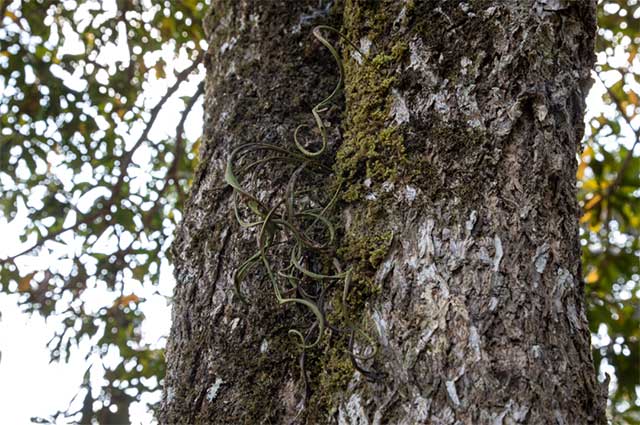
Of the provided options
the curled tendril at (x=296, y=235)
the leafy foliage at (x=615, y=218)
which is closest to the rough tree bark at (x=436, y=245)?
the curled tendril at (x=296, y=235)

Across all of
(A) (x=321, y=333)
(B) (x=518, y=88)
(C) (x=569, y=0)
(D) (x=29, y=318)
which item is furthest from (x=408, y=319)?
(D) (x=29, y=318)

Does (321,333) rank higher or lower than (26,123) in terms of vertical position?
lower

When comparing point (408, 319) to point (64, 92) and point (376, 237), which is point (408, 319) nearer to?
point (376, 237)

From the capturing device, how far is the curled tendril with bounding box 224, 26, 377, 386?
1.34 metres

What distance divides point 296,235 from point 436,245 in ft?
0.87

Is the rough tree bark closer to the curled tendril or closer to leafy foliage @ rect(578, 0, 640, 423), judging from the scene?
the curled tendril

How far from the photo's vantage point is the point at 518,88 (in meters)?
1.33

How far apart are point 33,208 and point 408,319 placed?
2791 millimetres

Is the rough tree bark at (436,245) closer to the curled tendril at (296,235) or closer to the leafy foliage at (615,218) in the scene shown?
the curled tendril at (296,235)

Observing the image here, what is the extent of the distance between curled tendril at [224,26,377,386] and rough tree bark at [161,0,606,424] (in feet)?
0.11

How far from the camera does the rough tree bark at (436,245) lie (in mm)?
1138

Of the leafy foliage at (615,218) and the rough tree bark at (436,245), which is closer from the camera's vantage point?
the rough tree bark at (436,245)

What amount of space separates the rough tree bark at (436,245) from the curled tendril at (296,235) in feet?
0.11

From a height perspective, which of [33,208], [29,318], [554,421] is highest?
[33,208]
